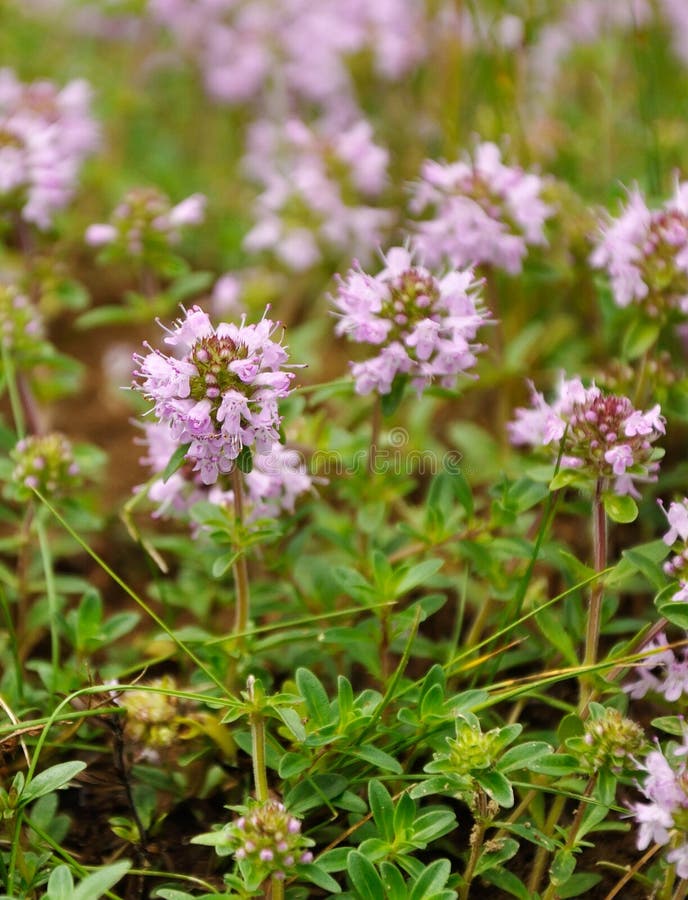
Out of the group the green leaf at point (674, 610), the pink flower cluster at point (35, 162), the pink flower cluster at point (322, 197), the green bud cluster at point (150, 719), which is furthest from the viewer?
the pink flower cluster at point (322, 197)

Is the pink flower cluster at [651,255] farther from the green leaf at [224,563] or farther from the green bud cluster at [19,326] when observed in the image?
the green bud cluster at [19,326]

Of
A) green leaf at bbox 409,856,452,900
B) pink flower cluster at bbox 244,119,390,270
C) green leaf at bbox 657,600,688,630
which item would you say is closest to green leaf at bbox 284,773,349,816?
green leaf at bbox 409,856,452,900

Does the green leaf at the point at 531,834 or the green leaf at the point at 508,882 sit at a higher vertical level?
the green leaf at the point at 531,834

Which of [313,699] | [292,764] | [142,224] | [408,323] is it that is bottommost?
[292,764]

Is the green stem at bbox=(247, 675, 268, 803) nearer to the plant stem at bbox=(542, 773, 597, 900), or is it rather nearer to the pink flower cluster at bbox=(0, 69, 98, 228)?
the plant stem at bbox=(542, 773, 597, 900)

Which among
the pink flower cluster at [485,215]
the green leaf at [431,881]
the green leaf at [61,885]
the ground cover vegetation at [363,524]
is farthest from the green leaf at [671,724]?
the pink flower cluster at [485,215]

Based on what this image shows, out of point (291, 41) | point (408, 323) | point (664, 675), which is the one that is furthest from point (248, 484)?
point (291, 41)

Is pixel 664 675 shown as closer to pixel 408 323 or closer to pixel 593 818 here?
pixel 593 818
